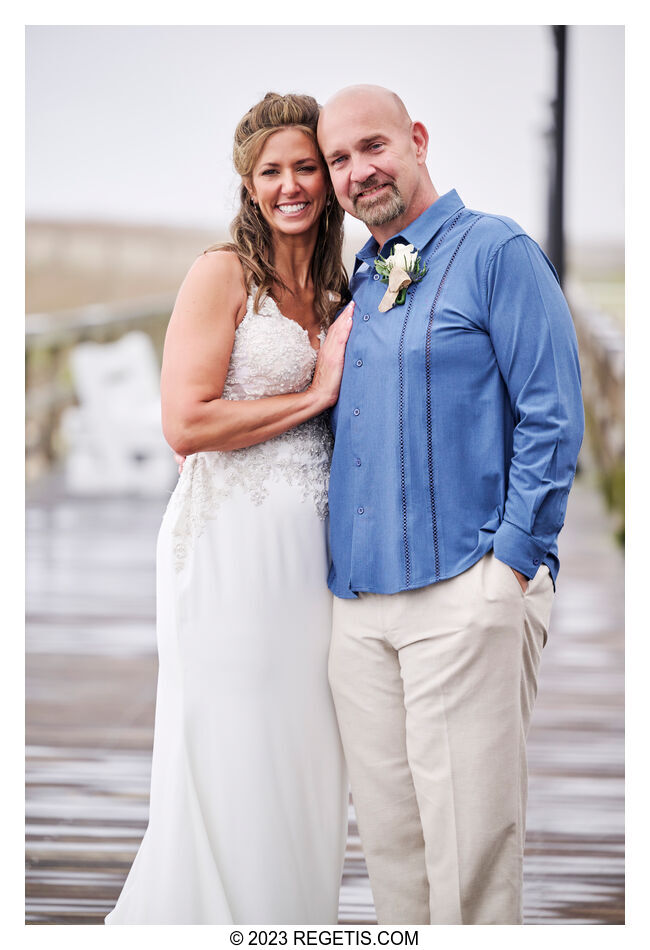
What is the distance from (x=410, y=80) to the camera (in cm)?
338

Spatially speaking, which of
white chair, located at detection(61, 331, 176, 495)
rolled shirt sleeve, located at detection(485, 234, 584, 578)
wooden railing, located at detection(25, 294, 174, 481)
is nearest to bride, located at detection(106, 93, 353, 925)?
rolled shirt sleeve, located at detection(485, 234, 584, 578)

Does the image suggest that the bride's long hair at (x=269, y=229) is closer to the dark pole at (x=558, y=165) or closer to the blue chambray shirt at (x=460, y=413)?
the blue chambray shirt at (x=460, y=413)


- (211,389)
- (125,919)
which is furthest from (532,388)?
(125,919)

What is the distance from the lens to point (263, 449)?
2191mm

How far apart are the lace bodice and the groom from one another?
0.11 m

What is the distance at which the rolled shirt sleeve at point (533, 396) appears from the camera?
6.18 feet

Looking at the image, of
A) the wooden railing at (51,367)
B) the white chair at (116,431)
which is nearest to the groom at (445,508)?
the white chair at (116,431)

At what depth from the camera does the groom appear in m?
1.91

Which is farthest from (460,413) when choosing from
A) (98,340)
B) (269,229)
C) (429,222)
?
(98,340)

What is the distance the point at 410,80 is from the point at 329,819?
226cm

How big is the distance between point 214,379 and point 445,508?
0.52 metres

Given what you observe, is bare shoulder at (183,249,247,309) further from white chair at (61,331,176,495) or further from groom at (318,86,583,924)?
white chair at (61,331,176,495)

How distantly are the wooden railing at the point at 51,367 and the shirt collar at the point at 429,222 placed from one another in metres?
7.29

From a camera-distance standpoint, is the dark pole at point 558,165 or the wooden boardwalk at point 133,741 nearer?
the wooden boardwalk at point 133,741
